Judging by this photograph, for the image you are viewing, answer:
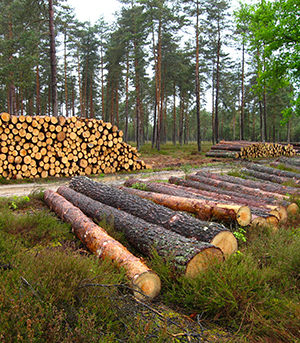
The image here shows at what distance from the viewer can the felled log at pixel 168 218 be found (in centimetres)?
384

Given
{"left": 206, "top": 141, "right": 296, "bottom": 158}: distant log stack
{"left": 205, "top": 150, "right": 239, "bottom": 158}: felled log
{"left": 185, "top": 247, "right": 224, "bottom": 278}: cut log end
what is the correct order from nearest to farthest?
1. {"left": 185, "top": 247, "right": 224, "bottom": 278}: cut log end
2. {"left": 205, "top": 150, "right": 239, "bottom": 158}: felled log
3. {"left": 206, "top": 141, "right": 296, "bottom": 158}: distant log stack

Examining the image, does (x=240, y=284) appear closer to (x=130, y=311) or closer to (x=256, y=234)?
(x=130, y=311)

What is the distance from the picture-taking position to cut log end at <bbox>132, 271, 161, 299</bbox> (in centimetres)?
286

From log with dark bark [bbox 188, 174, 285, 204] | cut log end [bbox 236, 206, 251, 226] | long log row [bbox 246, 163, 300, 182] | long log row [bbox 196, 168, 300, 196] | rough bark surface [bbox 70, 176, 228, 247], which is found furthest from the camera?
long log row [bbox 246, 163, 300, 182]

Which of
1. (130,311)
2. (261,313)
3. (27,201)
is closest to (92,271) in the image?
(130,311)

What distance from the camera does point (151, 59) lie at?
95.4 ft

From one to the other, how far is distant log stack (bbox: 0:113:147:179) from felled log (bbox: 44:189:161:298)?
5201mm

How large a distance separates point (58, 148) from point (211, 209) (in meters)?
7.96

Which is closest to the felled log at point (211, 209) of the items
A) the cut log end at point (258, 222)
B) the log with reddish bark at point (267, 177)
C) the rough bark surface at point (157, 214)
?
the cut log end at point (258, 222)

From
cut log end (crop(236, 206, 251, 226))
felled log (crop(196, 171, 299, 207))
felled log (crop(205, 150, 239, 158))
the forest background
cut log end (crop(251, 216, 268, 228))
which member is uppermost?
the forest background

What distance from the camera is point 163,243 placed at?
3.66 m

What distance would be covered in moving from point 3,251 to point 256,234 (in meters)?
4.24

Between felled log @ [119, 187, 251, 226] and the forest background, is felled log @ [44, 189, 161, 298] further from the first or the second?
the forest background

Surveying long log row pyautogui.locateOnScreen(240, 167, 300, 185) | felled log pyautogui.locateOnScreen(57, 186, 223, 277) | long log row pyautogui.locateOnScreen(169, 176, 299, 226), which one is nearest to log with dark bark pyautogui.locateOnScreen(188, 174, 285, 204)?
long log row pyautogui.locateOnScreen(169, 176, 299, 226)
